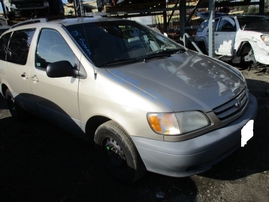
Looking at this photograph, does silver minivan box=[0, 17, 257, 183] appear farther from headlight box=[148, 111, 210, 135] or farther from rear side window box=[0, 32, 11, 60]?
rear side window box=[0, 32, 11, 60]

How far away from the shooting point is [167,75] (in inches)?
96.0

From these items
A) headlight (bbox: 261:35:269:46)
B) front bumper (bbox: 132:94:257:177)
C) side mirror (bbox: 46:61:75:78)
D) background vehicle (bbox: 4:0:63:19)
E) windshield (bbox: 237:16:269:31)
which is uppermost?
background vehicle (bbox: 4:0:63:19)

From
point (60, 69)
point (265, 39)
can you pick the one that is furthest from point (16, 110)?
point (265, 39)

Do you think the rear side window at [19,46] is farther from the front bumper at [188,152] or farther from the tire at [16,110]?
the front bumper at [188,152]

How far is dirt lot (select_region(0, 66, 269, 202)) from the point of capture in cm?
235

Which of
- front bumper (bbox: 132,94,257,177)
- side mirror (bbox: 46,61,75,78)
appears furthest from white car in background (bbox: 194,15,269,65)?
side mirror (bbox: 46,61,75,78)

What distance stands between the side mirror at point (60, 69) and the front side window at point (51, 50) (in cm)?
12

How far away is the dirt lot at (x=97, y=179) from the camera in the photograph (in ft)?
7.72

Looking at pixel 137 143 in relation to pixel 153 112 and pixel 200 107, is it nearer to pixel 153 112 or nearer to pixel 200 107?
pixel 153 112

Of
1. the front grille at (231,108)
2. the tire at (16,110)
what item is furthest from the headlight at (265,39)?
the tire at (16,110)

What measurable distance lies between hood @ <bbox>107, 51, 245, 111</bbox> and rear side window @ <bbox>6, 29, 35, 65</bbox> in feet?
5.49

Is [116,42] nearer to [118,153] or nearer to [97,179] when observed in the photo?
[118,153]

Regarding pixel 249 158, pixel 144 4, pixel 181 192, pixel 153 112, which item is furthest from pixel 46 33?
pixel 144 4

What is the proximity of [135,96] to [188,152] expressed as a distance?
652 mm
